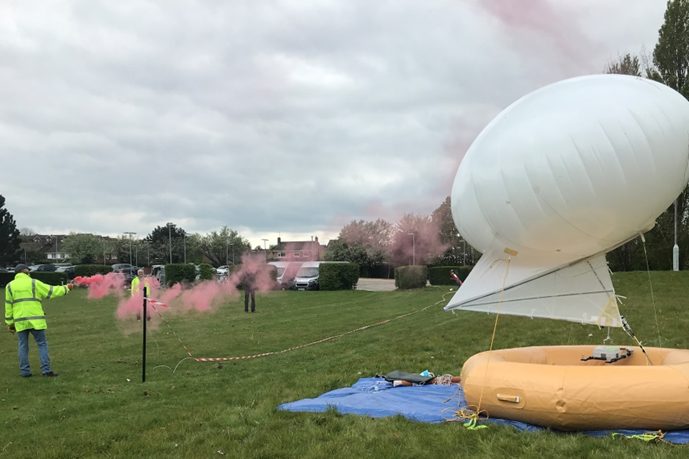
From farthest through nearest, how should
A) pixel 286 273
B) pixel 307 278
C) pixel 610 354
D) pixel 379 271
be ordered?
pixel 379 271
pixel 286 273
pixel 307 278
pixel 610 354

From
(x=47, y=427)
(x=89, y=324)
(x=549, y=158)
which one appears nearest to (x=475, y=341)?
(x=549, y=158)

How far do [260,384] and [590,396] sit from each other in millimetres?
5144

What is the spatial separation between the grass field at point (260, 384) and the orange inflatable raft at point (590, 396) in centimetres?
25

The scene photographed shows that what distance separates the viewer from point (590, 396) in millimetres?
5461

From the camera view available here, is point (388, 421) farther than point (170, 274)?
No

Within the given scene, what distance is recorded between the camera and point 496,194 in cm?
626

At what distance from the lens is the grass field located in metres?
5.50

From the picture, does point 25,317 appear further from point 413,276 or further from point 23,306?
point 413,276

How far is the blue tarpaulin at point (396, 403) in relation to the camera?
21.0 feet

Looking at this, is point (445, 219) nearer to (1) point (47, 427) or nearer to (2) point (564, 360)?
(2) point (564, 360)

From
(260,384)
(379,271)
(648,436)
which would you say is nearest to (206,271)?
(379,271)

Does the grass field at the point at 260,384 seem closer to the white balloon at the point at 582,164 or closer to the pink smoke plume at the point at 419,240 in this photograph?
the white balloon at the point at 582,164

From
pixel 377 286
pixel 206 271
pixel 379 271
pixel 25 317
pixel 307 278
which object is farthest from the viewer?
pixel 379 271

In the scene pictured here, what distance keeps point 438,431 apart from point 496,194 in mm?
2788
